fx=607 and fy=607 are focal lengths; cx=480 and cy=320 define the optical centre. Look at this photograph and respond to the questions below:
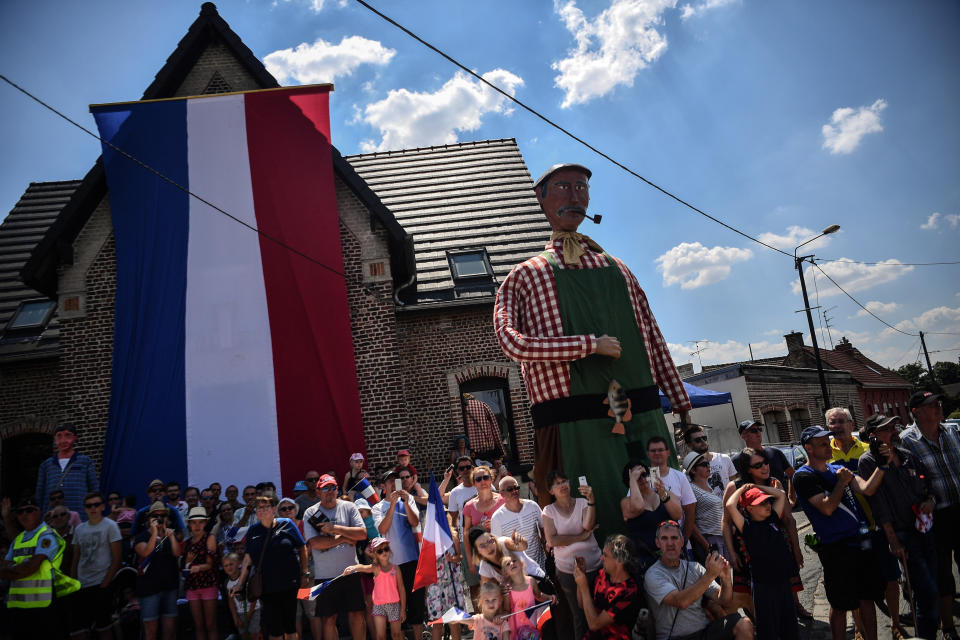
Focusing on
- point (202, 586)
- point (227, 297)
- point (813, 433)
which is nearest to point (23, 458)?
point (227, 297)

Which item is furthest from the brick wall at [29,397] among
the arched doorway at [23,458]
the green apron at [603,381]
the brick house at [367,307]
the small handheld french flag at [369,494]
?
the green apron at [603,381]

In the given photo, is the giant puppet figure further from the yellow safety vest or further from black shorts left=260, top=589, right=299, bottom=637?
the yellow safety vest

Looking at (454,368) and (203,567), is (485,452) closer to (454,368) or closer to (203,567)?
(454,368)

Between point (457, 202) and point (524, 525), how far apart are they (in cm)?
1034

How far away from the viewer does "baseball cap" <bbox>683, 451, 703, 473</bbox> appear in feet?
17.9

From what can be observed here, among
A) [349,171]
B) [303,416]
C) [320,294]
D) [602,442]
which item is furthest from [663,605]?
[349,171]

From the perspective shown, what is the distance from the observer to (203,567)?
21.0ft

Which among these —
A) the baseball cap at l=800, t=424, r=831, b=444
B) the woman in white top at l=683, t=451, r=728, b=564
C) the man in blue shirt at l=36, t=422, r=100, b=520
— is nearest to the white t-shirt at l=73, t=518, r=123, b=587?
the man in blue shirt at l=36, t=422, r=100, b=520

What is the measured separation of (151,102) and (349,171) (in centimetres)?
350

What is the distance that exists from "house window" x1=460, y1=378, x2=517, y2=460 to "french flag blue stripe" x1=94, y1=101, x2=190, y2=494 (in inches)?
192

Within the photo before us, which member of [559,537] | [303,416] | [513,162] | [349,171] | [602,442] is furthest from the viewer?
[513,162]

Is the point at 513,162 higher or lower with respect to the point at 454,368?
higher

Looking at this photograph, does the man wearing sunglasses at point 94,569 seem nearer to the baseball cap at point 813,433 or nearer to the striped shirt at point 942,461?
the baseball cap at point 813,433

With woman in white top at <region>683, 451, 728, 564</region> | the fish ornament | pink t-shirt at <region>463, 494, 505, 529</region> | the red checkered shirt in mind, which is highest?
the red checkered shirt
